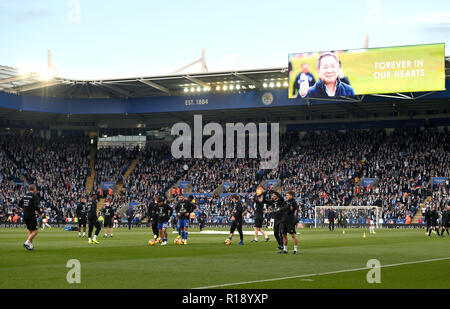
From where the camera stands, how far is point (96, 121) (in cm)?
7700

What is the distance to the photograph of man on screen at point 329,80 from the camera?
178ft

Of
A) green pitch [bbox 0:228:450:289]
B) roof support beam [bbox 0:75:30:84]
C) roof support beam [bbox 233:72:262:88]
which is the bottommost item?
green pitch [bbox 0:228:450:289]

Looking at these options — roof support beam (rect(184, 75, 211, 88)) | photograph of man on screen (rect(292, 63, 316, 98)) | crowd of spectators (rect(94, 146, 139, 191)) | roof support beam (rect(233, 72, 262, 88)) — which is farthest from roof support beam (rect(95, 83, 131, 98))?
photograph of man on screen (rect(292, 63, 316, 98))

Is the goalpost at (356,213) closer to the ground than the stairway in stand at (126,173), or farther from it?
closer to the ground

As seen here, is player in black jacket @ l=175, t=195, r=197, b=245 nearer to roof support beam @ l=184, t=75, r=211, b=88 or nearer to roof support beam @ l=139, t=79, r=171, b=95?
roof support beam @ l=184, t=75, r=211, b=88

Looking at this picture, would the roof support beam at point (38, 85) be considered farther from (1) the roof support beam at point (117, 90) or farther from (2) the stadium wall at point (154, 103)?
(1) the roof support beam at point (117, 90)

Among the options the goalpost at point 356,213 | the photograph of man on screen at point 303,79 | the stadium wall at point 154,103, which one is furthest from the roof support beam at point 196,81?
the goalpost at point 356,213

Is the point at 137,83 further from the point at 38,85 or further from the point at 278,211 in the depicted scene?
the point at 278,211

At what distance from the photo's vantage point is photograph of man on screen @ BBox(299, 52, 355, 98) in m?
54.2

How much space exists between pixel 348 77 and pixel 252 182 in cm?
1613

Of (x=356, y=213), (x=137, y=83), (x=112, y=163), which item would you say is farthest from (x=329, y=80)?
(x=112, y=163)

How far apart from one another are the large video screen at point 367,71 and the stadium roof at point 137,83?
3.04 m

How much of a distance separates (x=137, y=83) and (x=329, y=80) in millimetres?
19579
